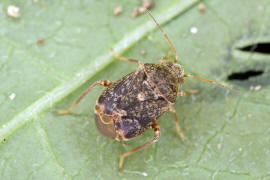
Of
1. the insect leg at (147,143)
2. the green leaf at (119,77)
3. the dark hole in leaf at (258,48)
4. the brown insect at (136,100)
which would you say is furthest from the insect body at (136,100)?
the dark hole in leaf at (258,48)

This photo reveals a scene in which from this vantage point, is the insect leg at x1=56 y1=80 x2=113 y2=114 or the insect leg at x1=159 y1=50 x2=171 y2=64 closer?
the insect leg at x1=56 y1=80 x2=113 y2=114

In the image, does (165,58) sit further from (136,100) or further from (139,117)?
(139,117)

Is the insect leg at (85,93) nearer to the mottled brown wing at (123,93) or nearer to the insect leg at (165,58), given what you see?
the mottled brown wing at (123,93)

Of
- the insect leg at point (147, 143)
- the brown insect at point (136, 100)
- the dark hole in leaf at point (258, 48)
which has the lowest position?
the insect leg at point (147, 143)

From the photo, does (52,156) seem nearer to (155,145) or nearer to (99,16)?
(155,145)

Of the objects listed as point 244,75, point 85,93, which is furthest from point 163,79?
point 244,75

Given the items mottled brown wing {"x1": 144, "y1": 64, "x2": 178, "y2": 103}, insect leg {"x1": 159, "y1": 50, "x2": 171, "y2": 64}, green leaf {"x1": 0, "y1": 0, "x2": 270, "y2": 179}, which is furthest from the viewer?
insect leg {"x1": 159, "y1": 50, "x2": 171, "y2": 64}

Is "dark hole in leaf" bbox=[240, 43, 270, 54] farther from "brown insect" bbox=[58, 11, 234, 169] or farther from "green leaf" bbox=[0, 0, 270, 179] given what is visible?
"brown insect" bbox=[58, 11, 234, 169]

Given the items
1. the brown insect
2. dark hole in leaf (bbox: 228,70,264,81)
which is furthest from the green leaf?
the brown insect
